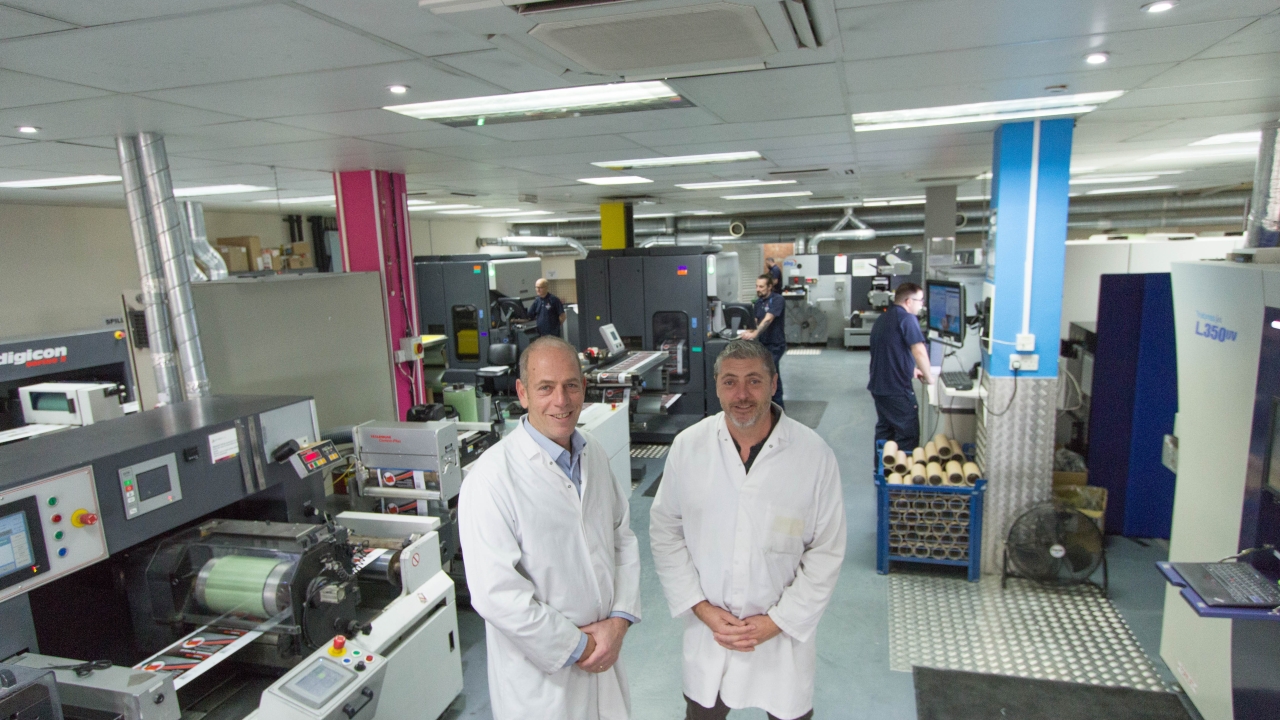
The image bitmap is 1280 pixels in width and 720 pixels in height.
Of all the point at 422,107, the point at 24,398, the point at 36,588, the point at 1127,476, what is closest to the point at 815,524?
the point at 36,588

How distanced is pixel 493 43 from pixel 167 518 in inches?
70.3

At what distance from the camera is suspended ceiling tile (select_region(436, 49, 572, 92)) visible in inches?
88.2

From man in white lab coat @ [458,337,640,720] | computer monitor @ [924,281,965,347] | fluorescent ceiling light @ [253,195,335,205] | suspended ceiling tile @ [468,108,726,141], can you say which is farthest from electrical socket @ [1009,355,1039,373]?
fluorescent ceiling light @ [253,195,335,205]

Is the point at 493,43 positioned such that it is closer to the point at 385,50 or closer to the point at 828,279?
the point at 385,50

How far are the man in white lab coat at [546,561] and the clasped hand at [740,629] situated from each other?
0.25 metres

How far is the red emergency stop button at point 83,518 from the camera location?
1.83 meters

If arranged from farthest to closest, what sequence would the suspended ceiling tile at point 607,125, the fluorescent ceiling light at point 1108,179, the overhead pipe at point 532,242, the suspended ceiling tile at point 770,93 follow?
the overhead pipe at point 532,242 < the fluorescent ceiling light at point 1108,179 < the suspended ceiling tile at point 607,125 < the suspended ceiling tile at point 770,93

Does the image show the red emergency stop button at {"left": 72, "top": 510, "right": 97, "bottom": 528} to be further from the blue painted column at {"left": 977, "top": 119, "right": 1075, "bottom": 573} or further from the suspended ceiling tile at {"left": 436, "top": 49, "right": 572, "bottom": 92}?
the blue painted column at {"left": 977, "top": 119, "right": 1075, "bottom": 573}

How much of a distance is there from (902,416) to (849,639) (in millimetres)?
2204

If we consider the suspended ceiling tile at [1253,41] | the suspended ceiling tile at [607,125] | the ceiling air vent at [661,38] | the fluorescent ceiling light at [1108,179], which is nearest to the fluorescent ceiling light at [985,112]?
the suspended ceiling tile at [1253,41]

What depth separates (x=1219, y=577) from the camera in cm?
212

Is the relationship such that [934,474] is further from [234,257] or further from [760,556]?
[234,257]

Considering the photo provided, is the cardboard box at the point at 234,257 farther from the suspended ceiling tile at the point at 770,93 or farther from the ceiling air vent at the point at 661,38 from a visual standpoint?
the ceiling air vent at the point at 661,38

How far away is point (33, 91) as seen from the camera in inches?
94.9
